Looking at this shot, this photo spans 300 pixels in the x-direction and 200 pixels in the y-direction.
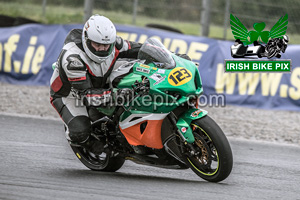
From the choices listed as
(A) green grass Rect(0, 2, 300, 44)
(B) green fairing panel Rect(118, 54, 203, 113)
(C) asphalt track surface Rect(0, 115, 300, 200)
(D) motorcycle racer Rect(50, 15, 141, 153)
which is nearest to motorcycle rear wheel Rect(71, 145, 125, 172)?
(C) asphalt track surface Rect(0, 115, 300, 200)

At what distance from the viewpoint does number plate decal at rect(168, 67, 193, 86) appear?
550 centimetres

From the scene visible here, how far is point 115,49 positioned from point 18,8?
13.3m

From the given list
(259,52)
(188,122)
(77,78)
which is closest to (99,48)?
(77,78)

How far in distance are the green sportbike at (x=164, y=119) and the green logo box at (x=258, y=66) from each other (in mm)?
7077

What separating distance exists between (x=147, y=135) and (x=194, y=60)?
7.49 m

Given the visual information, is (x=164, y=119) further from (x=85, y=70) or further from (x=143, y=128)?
(x=85, y=70)

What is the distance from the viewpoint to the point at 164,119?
566 centimetres

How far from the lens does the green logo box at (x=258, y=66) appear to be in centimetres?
1251

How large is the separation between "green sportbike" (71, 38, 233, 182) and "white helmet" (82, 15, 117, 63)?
9.5 inches

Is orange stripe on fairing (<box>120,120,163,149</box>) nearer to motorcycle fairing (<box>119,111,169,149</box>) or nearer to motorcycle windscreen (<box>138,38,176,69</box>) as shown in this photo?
motorcycle fairing (<box>119,111,169,149</box>)

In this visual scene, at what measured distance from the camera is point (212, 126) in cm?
532

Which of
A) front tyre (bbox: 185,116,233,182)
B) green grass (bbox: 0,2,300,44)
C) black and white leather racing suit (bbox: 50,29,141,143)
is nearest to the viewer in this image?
front tyre (bbox: 185,116,233,182)

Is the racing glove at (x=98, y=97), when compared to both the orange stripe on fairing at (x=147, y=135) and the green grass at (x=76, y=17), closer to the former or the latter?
the orange stripe on fairing at (x=147, y=135)

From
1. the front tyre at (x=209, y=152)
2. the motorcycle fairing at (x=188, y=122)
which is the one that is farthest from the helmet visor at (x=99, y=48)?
the front tyre at (x=209, y=152)
